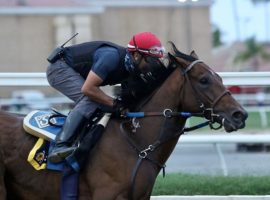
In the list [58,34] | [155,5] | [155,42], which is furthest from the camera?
[155,5]

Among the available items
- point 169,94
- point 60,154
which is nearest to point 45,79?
point 60,154

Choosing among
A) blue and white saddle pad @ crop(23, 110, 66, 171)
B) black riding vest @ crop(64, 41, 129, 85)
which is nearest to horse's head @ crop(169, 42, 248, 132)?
black riding vest @ crop(64, 41, 129, 85)

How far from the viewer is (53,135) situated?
23.9ft

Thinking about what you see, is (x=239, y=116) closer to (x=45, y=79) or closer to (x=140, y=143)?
(x=140, y=143)

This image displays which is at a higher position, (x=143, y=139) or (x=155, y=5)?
(x=143, y=139)

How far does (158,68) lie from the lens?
7.20 m

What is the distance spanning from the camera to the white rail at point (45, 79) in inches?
381

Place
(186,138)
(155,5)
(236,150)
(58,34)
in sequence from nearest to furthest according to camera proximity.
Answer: (186,138) → (236,150) → (58,34) → (155,5)

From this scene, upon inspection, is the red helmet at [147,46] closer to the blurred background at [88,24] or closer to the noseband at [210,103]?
the noseband at [210,103]

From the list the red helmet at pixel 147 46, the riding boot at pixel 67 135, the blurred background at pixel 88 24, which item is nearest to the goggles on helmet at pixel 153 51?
the red helmet at pixel 147 46

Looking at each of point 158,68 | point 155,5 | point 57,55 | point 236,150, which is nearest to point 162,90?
point 158,68

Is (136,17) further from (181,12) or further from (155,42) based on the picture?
(155,42)

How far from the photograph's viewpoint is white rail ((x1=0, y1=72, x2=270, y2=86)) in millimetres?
9680

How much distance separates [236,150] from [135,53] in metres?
8.33
